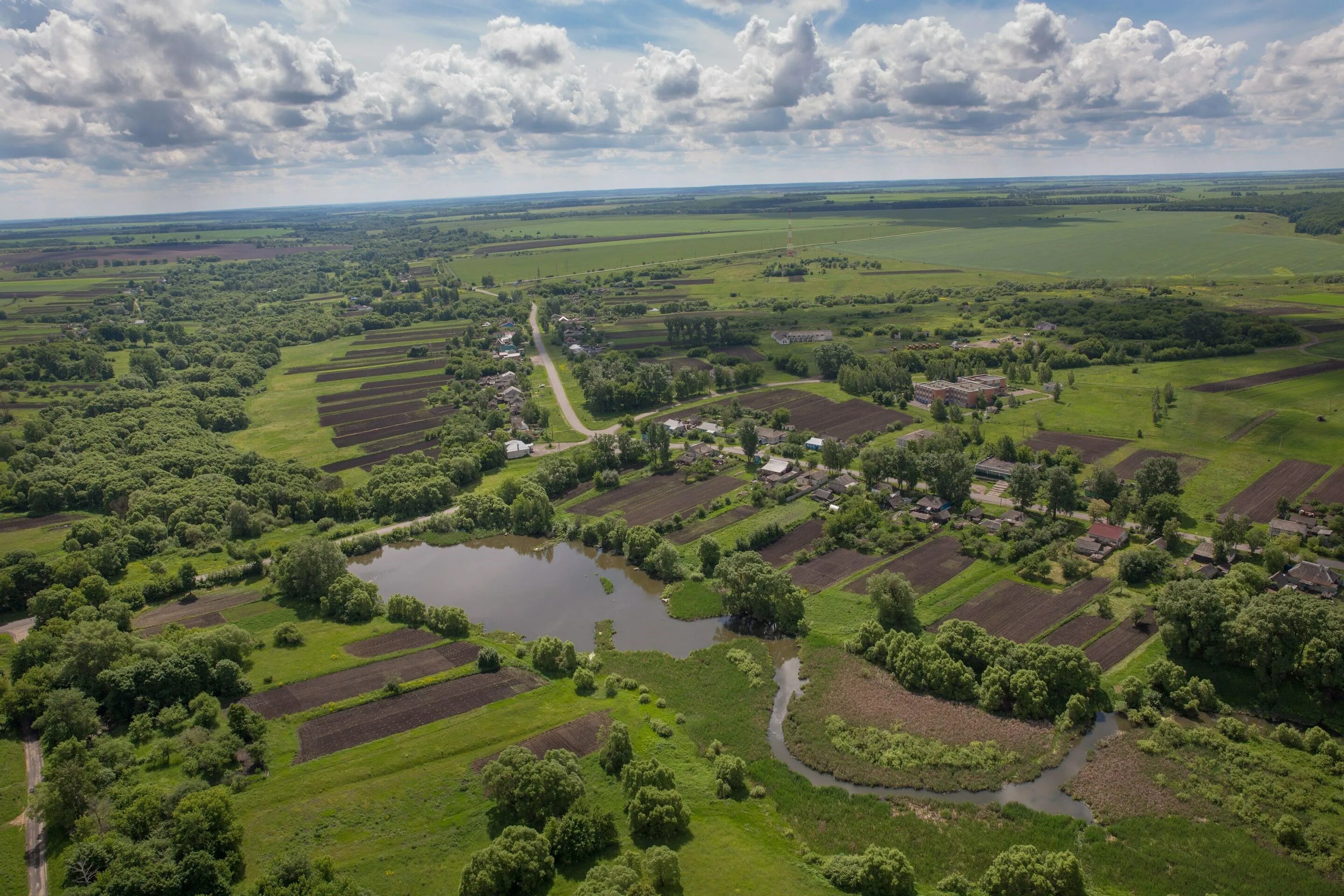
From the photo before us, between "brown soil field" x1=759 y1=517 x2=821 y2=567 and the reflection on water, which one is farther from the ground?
"brown soil field" x1=759 y1=517 x2=821 y2=567

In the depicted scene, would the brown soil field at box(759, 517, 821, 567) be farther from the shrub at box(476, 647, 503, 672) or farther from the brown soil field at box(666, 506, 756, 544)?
the shrub at box(476, 647, 503, 672)

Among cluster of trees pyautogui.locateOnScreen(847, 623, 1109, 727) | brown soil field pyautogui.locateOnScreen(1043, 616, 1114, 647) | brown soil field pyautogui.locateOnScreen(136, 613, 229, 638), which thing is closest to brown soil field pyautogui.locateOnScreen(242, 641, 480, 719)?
brown soil field pyautogui.locateOnScreen(136, 613, 229, 638)

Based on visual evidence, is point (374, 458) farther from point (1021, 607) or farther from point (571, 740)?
point (1021, 607)

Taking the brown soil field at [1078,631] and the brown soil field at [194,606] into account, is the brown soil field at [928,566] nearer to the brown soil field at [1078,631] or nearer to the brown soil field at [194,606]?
the brown soil field at [1078,631]

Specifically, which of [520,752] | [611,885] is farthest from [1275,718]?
[520,752]

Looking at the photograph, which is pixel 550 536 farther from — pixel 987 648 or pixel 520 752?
pixel 987 648

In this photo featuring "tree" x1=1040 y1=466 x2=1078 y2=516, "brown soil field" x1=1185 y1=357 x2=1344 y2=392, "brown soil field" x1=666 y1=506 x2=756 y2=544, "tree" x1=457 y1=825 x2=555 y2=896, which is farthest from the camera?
"brown soil field" x1=1185 y1=357 x2=1344 y2=392

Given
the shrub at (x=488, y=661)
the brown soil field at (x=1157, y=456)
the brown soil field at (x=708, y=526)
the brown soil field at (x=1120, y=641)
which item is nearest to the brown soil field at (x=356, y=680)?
the shrub at (x=488, y=661)
